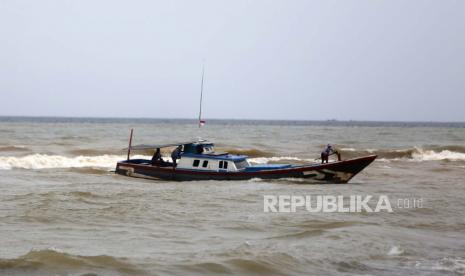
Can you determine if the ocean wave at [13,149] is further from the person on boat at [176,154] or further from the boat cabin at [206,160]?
the boat cabin at [206,160]

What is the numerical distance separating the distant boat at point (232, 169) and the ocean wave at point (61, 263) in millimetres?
14552

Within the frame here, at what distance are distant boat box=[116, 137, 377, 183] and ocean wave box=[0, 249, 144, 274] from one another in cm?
1455

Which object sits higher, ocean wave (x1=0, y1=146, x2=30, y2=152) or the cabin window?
the cabin window

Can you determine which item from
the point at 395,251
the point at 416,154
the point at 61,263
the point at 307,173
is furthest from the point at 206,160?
the point at 416,154

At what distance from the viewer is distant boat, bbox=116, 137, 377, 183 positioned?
84.8 feet

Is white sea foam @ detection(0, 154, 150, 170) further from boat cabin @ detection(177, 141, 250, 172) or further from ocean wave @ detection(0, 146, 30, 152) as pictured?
boat cabin @ detection(177, 141, 250, 172)

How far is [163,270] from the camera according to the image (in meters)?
11.1

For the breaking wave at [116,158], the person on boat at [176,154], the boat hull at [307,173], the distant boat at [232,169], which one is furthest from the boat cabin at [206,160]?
the breaking wave at [116,158]

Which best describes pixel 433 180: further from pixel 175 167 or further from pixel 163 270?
pixel 163 270

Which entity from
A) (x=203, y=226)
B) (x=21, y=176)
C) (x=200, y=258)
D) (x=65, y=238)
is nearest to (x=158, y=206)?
(x=203, y=226)

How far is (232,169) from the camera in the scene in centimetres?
2617

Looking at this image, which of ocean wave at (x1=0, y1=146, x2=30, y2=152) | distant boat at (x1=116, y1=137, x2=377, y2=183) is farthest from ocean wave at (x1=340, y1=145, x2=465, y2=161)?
ocean wave at (x1=0, y1=146, x2=30, y2=152)

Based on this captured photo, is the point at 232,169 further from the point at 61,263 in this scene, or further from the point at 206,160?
the point at 61,263

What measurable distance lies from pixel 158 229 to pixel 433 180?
1772cm
